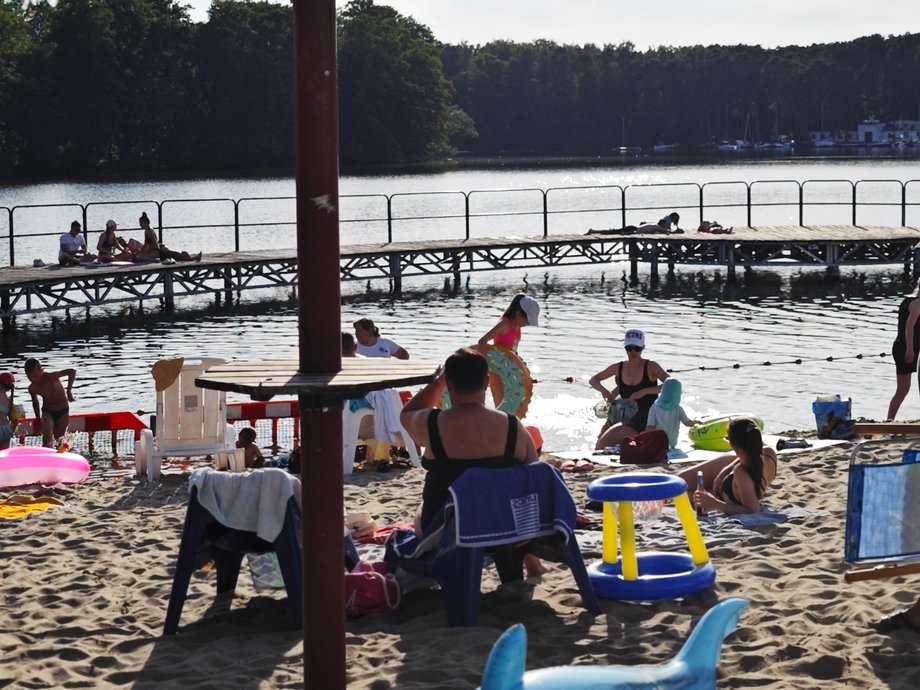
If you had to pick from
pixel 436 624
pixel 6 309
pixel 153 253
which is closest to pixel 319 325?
pixel 436 624

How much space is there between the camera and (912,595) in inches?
245

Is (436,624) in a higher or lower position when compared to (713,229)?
lower

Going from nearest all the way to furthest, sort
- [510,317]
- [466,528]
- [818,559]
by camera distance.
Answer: [466,528] < [818,559] < [510,317]

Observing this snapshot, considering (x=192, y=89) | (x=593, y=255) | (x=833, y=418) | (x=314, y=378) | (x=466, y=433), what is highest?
(x=192, y=89)

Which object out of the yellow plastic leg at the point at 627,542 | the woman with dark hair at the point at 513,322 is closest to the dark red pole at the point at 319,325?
the yellow plastic leg at the point at 627,542

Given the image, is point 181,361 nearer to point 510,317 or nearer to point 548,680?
point 510,317

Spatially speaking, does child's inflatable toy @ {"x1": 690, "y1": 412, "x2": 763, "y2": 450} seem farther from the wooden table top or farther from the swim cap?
the wooden table top

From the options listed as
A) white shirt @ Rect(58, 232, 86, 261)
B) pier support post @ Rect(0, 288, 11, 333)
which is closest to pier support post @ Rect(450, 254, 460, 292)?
white shirt @ Rect(58, 232, 86, 261)

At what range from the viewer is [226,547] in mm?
6344

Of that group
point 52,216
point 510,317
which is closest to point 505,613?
point 510,317

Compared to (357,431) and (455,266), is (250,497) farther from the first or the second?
(455,266)

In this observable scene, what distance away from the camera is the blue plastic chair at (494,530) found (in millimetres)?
5945

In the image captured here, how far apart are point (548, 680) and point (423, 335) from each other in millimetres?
17208

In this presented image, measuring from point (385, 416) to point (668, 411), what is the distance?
6.34 feet
